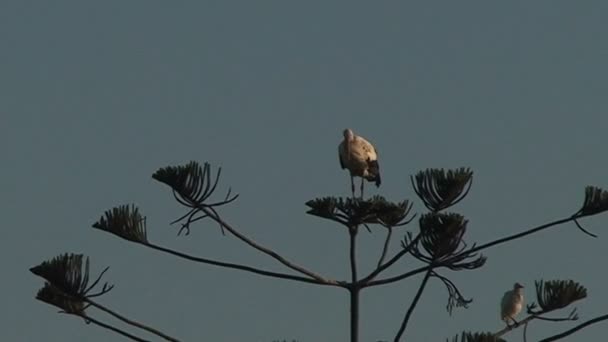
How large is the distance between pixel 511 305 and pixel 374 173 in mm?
5076

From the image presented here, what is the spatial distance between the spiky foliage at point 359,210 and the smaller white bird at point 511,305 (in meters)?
9.89

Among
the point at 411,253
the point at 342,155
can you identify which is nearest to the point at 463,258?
the point at 411,253

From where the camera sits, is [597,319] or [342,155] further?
[342,155]

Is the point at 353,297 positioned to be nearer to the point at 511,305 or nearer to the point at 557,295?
the point at 557,295

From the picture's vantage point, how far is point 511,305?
27.2m

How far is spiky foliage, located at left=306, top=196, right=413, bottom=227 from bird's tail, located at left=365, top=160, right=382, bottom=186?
17.5ft

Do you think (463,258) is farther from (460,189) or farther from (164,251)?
(164,251)

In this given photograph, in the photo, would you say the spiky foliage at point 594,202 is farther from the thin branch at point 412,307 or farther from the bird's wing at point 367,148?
the bird's wing at point 367,148

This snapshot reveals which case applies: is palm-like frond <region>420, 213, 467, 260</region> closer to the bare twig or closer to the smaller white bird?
the bare twig

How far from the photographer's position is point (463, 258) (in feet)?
55.6

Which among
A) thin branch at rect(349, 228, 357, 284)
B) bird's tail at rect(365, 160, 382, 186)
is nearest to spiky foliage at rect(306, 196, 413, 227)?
thin branch at rect(349, 228, 357, 284)

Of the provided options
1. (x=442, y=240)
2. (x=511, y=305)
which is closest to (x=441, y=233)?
(x=442, y=240)

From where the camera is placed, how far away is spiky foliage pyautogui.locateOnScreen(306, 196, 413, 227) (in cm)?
1717

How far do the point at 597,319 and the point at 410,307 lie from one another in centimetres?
135
